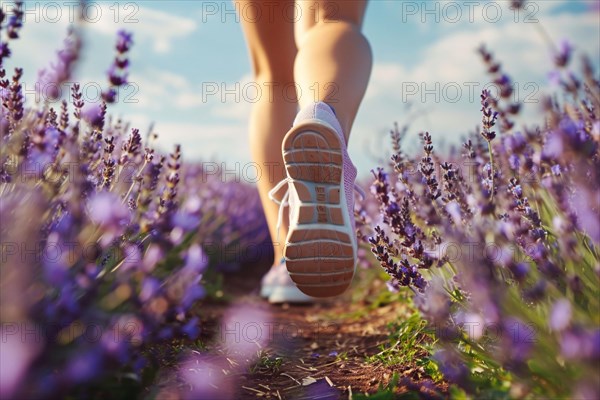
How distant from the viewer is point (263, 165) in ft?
8.60

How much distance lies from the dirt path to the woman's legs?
41 cm

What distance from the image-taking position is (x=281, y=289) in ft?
10.9

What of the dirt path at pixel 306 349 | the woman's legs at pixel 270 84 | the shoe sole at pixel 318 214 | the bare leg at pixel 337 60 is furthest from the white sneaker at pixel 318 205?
the woman's legs at pixel 270 84

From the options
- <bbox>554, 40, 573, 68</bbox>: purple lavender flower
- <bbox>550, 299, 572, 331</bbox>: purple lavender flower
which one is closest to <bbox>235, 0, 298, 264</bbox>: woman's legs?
<bbox>554, 40, 573, 68</bbox>: purple lavender flower

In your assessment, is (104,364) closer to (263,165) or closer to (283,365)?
(283,365)

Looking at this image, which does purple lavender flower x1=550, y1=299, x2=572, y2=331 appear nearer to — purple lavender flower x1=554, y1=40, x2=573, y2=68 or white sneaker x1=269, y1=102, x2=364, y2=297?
purple lavender flower x1=554, y1=40, x2=573, y2=68

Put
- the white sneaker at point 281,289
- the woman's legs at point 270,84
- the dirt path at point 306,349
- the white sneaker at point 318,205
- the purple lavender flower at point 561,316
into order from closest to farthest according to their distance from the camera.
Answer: the purple lavender flower at point 561,316 → the dirt path at point 306,349 → the white sneaker at point 318,205 → the woman's legs at point 270,84 → the white sneaker at point 281,289

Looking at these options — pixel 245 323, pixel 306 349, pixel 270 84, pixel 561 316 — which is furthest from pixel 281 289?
pixel 561 316

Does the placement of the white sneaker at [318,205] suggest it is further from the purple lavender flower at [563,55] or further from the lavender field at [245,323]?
the purple lavender flower at [563,55]

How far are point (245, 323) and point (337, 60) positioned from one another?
1121mm

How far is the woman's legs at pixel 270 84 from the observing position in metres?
2.60

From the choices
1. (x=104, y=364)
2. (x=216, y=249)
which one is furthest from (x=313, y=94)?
(x=216, y=249)

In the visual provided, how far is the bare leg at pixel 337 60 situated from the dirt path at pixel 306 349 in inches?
30.3

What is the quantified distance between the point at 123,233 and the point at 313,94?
77 centimetres
